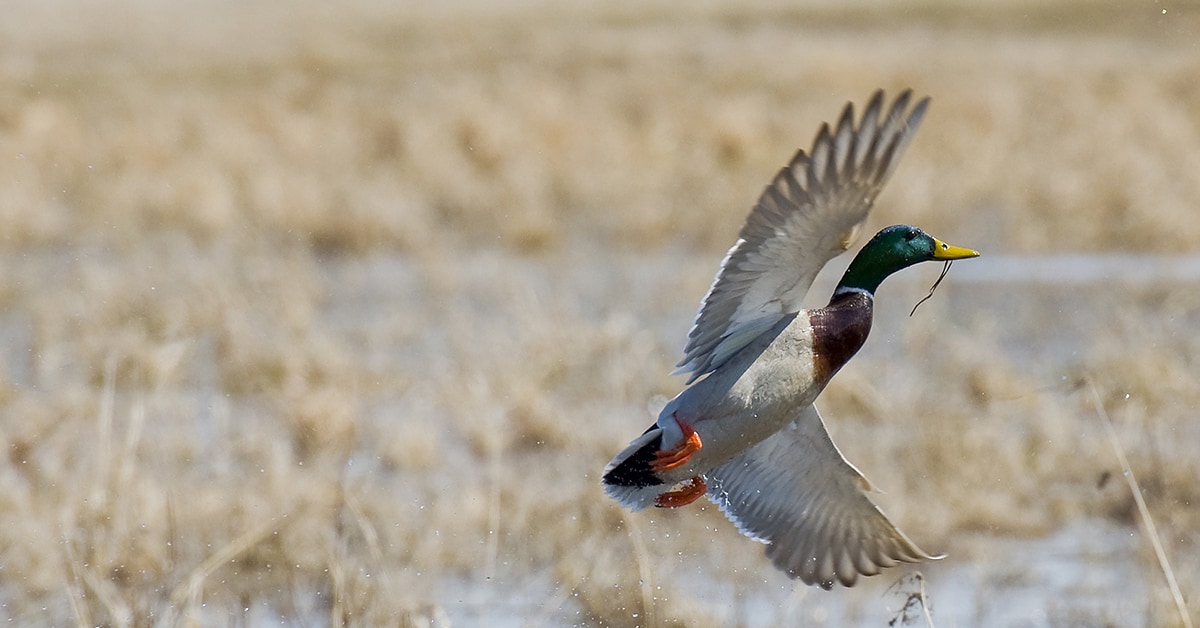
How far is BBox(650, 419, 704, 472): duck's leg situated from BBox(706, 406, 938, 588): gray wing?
20.2 inches

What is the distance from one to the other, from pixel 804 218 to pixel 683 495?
94 centimetres

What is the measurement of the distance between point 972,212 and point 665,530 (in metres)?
6.82

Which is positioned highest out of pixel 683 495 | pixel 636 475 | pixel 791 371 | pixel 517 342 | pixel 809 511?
pixel 791 371

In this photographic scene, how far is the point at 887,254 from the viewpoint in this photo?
4445 millimetres

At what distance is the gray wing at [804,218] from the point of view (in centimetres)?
390

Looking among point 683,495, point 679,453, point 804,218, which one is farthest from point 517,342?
point 804,218

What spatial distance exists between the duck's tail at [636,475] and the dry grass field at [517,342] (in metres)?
0.33

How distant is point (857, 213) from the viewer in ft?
13.1

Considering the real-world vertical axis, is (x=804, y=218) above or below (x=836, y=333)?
above

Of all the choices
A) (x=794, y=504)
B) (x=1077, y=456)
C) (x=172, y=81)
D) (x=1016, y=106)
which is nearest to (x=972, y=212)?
(x=1016, y=106)

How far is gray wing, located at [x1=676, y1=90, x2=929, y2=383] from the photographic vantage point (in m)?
3.90

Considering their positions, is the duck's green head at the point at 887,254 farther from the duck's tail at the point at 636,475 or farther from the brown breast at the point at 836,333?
the duck's tail at the point at 636,475

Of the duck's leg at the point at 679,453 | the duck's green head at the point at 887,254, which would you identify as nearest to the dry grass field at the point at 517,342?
the duck's leg at the point at 679,453

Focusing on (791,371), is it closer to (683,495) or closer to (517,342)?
(683,495)
